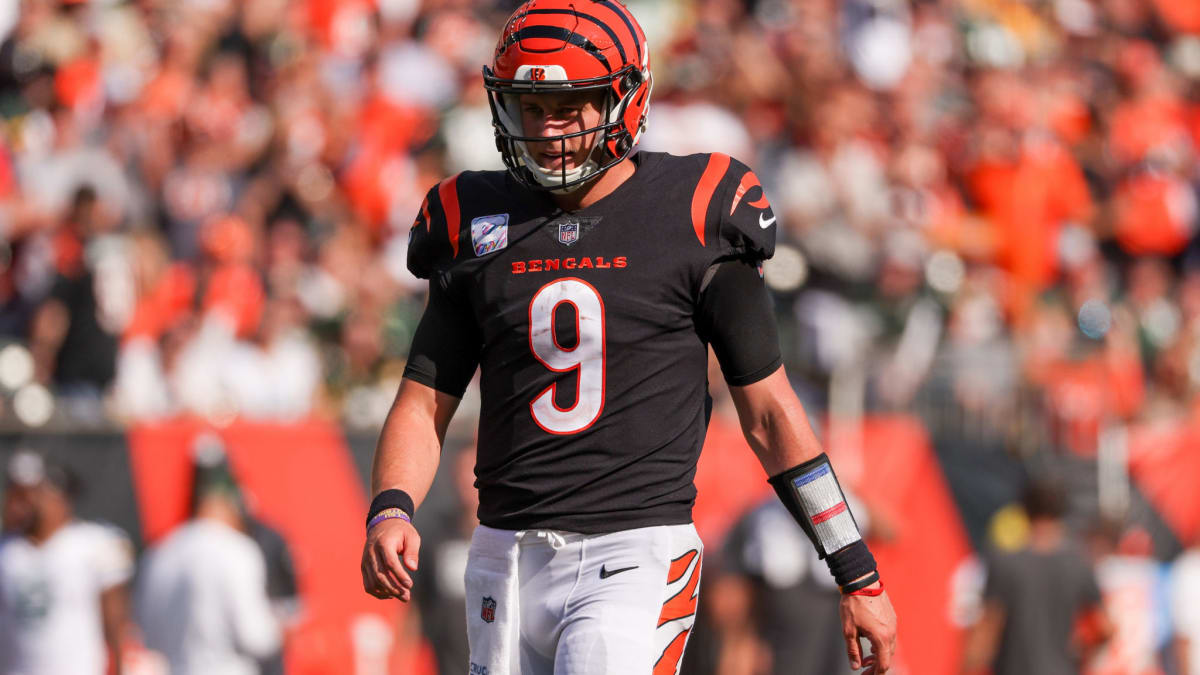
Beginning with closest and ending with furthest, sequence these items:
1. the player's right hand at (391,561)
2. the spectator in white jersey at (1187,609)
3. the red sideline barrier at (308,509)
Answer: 1. the player's right hand at (391,561)
2. the red sideline barrier at (308,509)
3. the spectator in white jersey at (1187,609)

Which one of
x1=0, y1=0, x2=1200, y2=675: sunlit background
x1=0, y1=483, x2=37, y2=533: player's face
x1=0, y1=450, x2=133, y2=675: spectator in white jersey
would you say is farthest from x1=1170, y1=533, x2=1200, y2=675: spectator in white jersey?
x1=0, y1=483, x2=37, y2=533: player's face

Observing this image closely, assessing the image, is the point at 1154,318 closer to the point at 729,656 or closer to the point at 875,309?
the point at 875,309

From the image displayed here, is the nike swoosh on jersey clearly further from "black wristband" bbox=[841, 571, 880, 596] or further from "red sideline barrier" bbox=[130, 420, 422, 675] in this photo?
"red sideline barrier" bbox=[130, 420, 422, 675]

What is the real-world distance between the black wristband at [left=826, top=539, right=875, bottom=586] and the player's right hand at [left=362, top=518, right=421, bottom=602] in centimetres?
104

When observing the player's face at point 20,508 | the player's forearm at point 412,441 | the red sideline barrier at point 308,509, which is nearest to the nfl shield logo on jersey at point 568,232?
the player's forearm at point 412,441

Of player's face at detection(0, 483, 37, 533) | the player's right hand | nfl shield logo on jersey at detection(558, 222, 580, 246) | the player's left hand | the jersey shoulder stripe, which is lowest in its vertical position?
the player's left hand

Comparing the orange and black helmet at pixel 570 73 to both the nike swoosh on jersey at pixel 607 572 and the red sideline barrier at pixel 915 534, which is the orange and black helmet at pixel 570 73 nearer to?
the nike swoosh on jersey at pixel 607 572

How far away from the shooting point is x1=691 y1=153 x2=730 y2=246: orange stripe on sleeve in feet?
14.4

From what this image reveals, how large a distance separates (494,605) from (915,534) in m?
6.73

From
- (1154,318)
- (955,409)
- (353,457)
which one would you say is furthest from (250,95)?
(1154,318)

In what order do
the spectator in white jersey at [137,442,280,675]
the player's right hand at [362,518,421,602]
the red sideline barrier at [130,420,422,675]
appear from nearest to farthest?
the player's right hand at [362,518,421,602], the spectator in white jersey at [137,442,280,675], the red sideline barrier at [130,420,422,675]

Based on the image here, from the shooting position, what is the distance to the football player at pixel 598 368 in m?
4.35

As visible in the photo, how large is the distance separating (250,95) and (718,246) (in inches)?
374

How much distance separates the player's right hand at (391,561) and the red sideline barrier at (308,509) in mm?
5568
